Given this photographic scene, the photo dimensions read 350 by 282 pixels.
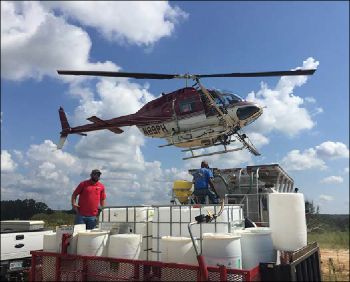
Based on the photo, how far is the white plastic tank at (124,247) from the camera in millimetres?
4422

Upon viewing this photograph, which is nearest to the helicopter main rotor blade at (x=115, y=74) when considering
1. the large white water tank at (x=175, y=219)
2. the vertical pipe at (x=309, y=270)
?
the large white water tank at (x=175, y=219)

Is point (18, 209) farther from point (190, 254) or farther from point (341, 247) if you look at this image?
point (341, 247)

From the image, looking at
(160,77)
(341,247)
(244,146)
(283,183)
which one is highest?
(160,77)

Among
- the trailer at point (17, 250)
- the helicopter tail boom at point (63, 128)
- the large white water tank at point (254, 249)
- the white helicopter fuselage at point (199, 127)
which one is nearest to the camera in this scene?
the large white water tank at point (254, 249)

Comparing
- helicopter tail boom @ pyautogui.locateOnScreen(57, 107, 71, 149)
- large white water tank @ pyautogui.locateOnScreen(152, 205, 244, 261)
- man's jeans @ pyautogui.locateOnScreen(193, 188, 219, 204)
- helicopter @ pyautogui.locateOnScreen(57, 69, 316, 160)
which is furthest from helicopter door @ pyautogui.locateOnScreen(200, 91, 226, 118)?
large white water tank @ pyautogui.locateOnScreen(152, 205, 244, 261)

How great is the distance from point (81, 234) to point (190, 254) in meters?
1.67

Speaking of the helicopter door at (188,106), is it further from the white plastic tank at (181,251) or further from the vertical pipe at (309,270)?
the white plastic tank at (181,251)

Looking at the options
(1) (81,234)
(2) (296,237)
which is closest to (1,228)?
(1) (81,234)

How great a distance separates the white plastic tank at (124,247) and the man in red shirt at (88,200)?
244 cm

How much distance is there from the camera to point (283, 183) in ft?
34.9

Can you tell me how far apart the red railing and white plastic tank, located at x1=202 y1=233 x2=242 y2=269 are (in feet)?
0.74

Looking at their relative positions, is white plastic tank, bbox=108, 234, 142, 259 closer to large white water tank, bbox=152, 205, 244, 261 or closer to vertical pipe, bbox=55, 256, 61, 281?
large white water tank, bbox=152, 205, 244, 261

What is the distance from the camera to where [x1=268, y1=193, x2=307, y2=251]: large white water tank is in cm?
473

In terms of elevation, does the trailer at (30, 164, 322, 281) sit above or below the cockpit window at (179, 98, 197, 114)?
below
